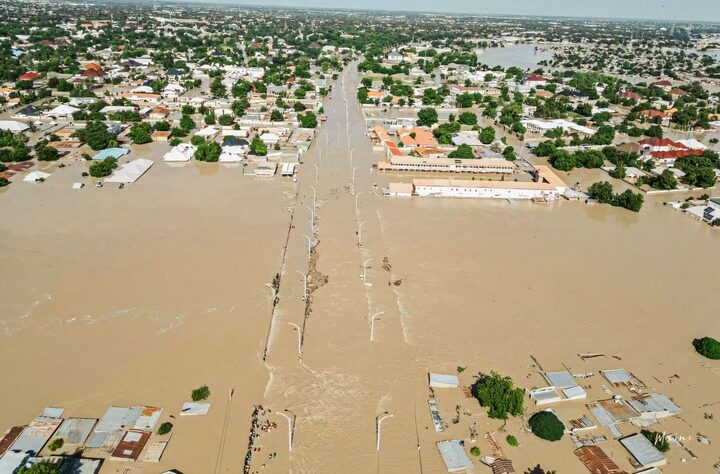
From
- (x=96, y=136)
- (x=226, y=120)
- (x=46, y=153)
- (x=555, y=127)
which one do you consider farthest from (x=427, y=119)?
(x=46, y=153)

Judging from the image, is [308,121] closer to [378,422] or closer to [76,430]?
[378,422]

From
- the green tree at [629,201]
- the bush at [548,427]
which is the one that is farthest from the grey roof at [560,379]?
the green tree at [629,201]

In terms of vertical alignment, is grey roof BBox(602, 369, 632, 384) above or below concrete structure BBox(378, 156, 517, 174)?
below

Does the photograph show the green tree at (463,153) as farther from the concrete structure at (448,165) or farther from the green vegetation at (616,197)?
the green vegetation at (616,197)

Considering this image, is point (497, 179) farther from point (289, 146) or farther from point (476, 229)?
point (289, 146)

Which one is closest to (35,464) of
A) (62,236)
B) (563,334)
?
(62,236)

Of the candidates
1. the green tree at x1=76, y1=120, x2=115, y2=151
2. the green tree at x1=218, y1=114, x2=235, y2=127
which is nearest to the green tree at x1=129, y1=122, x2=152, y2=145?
the green tree at x1=76, y1=120, x2=115, y2=151

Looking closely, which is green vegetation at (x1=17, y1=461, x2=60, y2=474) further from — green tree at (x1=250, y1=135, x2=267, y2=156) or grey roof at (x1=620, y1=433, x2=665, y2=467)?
green tree at (x1=250, y1=135, x2=267, y2=156)
